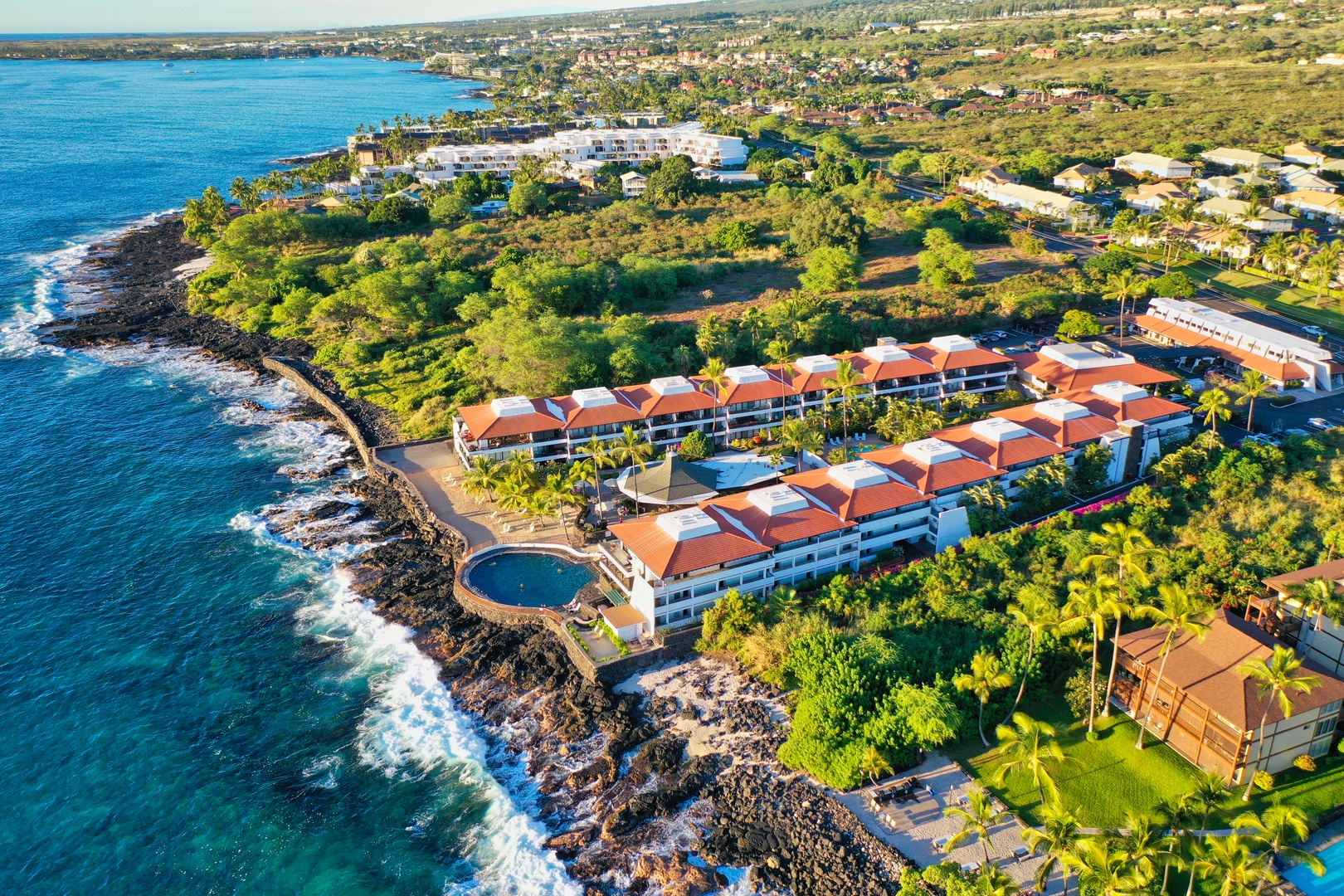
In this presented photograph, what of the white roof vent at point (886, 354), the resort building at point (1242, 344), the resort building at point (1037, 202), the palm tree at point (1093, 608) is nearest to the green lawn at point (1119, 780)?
the palm tree at point (1093, 608)

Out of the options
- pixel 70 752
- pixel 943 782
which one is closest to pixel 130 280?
pixel 70 752

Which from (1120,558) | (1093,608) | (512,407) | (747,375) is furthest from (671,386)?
(1093,608)

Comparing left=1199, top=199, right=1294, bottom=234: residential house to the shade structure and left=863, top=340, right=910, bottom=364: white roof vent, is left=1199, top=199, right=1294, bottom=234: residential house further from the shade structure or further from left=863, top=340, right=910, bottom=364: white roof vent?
the shade structure

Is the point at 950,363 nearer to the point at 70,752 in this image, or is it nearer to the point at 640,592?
the point at 640,592

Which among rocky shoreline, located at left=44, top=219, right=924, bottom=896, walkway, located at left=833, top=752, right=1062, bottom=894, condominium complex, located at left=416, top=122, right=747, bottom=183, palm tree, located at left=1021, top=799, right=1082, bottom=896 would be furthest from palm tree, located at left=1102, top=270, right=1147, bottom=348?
condominium complex, located at left=416, top=122, right=747, bottom=183

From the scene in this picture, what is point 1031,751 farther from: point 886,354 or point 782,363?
point 886,354
